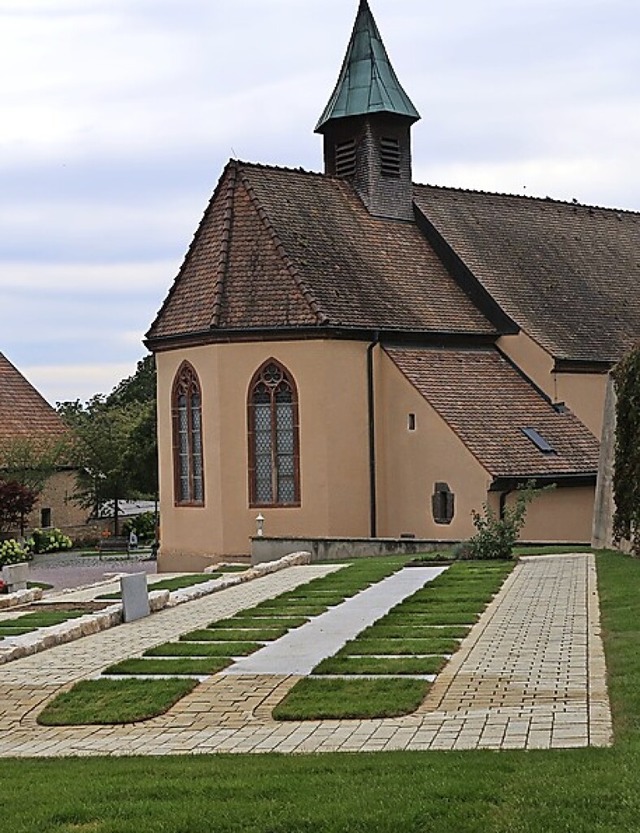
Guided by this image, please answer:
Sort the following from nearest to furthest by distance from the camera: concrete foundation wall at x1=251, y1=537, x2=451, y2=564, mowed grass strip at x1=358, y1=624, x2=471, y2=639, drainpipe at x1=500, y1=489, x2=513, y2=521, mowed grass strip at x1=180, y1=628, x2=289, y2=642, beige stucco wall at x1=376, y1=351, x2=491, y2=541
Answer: mowed grass strip at x1=358, y1=624, x2=471, y2=639 → mowed grass strip at x1=180, y1=628, x2=289, y2=642 → concrete foundation wall at x1=251, y1=537, x2=451, y2=564 → drainpipe at x1=500, y1=489, x2=513, y2=521 → beige stucco wall at x1=376, y1=351, x2=491, y2=541

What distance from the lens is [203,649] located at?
13516 mm

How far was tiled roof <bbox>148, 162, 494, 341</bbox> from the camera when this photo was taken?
31.4 metres

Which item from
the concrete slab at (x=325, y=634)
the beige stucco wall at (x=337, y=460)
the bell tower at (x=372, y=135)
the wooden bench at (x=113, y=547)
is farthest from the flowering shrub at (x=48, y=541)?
the concrete slab at (x=325, y=634)

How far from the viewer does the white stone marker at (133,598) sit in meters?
17.1

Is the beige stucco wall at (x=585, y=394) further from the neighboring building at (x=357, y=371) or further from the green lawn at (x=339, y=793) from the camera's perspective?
the green lawn at (x=339, y=793)

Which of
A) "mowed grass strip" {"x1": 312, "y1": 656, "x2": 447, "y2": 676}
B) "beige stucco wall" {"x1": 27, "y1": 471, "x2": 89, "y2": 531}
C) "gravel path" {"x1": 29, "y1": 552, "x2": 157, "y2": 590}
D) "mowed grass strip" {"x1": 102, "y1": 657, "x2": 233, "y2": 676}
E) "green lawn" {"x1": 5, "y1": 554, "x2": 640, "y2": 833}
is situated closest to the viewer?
"green lawn" {"x1": 5, "y1": 554, "x2": 640, "y2": 833}

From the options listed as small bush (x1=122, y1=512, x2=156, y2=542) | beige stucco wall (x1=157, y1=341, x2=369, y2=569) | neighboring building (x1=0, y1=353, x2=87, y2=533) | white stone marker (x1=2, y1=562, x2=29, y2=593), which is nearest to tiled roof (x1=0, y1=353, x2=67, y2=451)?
neighboring building (x1=0, y1=353, x2=87, y2=533)

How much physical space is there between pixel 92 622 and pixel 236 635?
8.18ft

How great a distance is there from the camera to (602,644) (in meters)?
12.5

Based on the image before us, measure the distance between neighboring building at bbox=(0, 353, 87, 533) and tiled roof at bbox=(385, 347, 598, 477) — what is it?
23910 mm

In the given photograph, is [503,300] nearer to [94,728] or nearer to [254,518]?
[254,518]

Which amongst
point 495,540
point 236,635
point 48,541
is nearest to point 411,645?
point 236,635

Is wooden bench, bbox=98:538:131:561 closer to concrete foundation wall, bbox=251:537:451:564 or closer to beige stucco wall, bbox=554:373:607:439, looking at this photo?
concrete foundation wall, bbox=251:537:451:564

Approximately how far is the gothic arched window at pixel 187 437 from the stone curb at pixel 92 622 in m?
9.28
